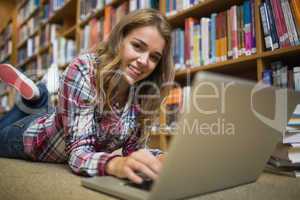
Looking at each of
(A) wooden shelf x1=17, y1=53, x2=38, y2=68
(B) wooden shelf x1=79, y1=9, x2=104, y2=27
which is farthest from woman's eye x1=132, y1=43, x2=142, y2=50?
(A) wooden shelf x1=17, y1=53, x2=38, y2=68

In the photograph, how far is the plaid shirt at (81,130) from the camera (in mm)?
704

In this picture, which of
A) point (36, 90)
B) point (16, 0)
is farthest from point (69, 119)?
point (16, 0)

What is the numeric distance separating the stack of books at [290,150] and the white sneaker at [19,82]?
100cm

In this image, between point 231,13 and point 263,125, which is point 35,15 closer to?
point 231,13

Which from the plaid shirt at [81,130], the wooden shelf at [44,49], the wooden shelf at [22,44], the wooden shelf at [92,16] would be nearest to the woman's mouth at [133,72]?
the plaid shirt at [81,130]

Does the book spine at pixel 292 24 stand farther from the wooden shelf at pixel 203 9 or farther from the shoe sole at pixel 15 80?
the shoe sole at pixel 15 80

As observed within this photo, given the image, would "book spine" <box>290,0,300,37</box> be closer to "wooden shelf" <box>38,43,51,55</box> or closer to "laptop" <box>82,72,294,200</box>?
"laptop" <box>82,72,294,200</box>

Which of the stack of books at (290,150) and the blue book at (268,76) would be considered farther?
the blue book at (268,76)

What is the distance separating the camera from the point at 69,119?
755 mm

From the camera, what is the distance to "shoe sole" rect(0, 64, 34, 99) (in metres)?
1.19

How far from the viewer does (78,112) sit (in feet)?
2.46

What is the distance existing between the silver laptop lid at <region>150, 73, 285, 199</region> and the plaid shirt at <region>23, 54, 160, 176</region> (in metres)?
0.24

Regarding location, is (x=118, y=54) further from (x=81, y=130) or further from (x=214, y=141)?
(x=214, y=141)

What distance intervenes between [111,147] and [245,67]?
29.5 inches
